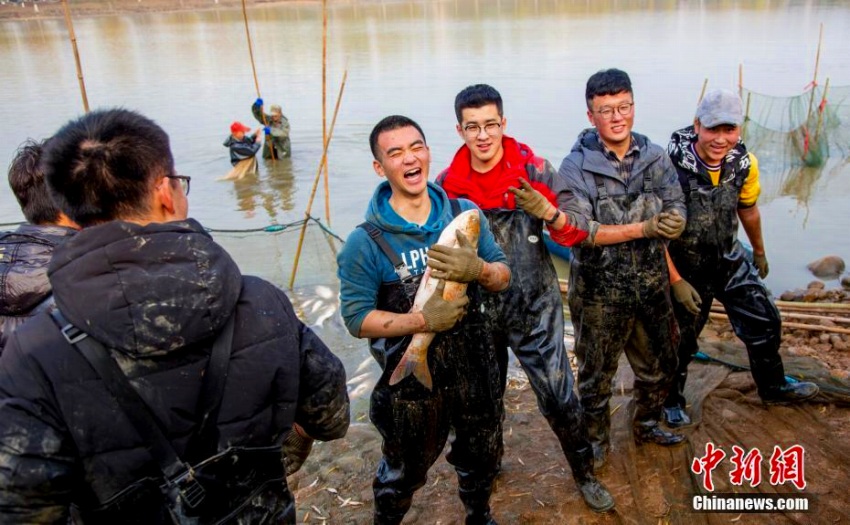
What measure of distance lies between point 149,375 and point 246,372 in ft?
0.76

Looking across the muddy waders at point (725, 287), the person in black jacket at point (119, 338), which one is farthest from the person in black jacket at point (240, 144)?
the person in black jacket at point (119, 338)

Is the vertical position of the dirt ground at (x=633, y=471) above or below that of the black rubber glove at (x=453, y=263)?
below

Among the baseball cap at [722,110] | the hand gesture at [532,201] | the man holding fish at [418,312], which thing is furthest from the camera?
the baseball cap at [722,110]

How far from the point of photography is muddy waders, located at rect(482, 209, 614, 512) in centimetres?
302

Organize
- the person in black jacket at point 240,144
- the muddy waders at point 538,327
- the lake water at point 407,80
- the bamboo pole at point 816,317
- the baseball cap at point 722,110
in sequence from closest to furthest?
the muddy waders at point 538,327 → the baseball cap at point 722,110 → the bamboo pole at point 816,317 → the lake water at point 407,80 → the person in black jacket at point 240,144

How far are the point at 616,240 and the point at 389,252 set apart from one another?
4.28 feet

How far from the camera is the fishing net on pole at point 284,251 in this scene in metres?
7.48

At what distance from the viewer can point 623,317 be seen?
10.9 feet

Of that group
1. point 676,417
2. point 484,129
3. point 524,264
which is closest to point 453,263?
point 524,264

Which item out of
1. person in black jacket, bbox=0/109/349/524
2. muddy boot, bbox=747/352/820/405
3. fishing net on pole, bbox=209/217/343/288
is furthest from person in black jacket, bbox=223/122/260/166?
person in black jacket, bbox=0/109/349/524

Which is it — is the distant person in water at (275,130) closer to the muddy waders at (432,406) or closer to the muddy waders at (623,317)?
the muddy waders at (623,317)

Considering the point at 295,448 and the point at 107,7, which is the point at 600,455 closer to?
the point at 295,448

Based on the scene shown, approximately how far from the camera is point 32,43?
1374 inches

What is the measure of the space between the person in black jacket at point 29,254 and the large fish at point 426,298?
134 cm
